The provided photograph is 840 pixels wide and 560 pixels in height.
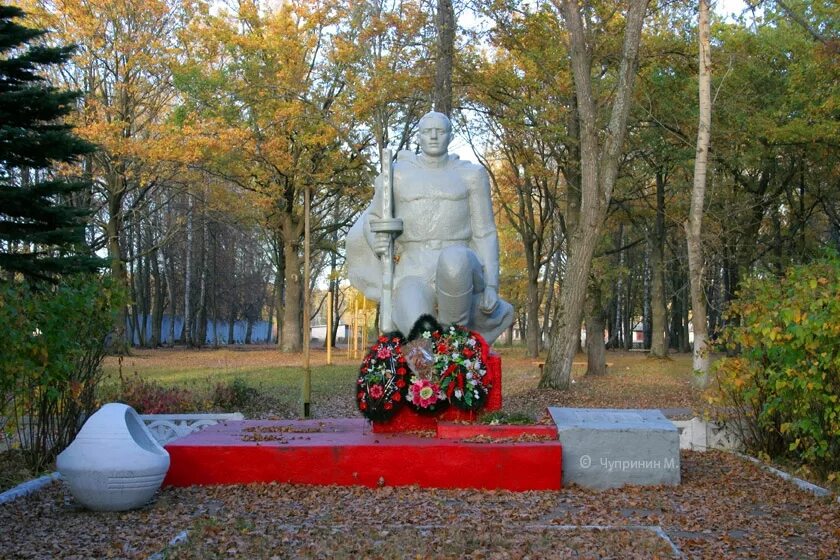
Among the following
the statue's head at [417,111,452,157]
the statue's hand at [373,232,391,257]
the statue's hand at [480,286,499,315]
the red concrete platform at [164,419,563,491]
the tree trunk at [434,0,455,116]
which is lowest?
the red concrete platform at [164,419,563,491]

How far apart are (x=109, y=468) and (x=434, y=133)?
15.0 feet

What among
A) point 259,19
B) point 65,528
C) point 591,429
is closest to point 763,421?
point 591,429

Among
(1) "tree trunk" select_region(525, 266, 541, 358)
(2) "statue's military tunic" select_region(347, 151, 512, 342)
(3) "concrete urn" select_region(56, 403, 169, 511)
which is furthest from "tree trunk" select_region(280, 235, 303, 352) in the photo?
(3) "concrete urn" select_region(56, 403, 169, 511)

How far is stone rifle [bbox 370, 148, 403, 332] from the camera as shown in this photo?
8.95 m

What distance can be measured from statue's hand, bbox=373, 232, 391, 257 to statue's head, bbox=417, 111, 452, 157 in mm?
991

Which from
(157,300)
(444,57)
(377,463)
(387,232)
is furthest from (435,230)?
(157,300)

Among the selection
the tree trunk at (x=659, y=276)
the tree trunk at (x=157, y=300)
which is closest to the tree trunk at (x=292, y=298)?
the tree trunk at (x=659, y=276)

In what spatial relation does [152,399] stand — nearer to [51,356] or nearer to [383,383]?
[51,356]

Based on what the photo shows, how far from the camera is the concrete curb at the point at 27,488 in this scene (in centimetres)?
740

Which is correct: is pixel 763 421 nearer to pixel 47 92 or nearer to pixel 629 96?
pixel 629 96

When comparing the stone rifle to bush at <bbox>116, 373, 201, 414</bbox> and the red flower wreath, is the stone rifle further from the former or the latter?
bush at <bbox>116, 373, 201, 414</bbox>

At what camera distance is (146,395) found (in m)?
12.2

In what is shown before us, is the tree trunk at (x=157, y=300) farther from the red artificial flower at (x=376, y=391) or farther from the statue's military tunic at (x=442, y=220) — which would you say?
the red artificial flower at (x=376, y=391)

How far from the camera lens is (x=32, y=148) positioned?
571 inches
